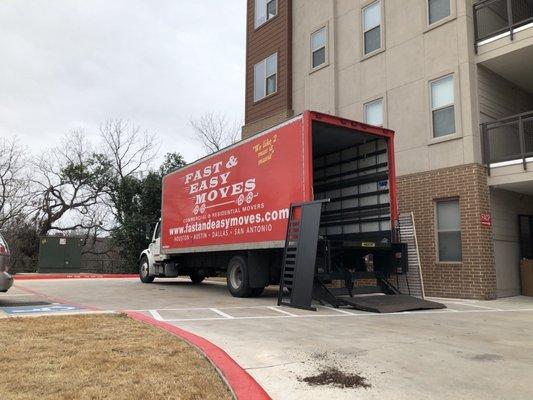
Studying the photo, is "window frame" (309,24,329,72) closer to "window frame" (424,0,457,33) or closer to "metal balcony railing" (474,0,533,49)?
"window frame" (424,0,457,33)

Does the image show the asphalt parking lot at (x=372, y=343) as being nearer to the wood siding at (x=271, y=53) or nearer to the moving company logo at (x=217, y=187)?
the moving company logo at (x=217, y=187)

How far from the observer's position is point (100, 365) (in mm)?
4941

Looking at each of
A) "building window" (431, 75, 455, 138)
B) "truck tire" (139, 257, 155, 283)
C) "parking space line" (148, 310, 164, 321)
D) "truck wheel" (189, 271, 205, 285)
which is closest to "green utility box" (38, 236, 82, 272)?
"truck tire" (139, 257, 155, 283)

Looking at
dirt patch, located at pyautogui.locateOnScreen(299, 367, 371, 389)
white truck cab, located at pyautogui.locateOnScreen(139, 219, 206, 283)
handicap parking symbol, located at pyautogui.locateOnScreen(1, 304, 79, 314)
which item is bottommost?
dirt patch, located at pyautogui.locateOnScreen(299, 367, 371, 389)

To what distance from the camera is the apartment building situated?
12.7 metres

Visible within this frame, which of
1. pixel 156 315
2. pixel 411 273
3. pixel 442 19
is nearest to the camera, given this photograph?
pixel 156 315

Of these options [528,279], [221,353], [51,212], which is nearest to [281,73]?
[528,279]

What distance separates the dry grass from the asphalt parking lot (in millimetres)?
607

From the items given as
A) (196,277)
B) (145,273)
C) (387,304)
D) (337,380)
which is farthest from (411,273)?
(145,273)

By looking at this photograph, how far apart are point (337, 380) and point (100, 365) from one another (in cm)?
231

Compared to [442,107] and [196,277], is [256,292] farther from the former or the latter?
[442,107]

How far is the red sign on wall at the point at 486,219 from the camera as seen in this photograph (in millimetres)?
12594

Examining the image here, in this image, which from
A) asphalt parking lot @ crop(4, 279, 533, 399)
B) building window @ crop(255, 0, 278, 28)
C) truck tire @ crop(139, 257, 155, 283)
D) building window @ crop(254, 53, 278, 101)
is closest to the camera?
asphalt parking lot @ crop(4, 279, 533, 399)

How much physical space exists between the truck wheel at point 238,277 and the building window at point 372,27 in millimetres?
8412
